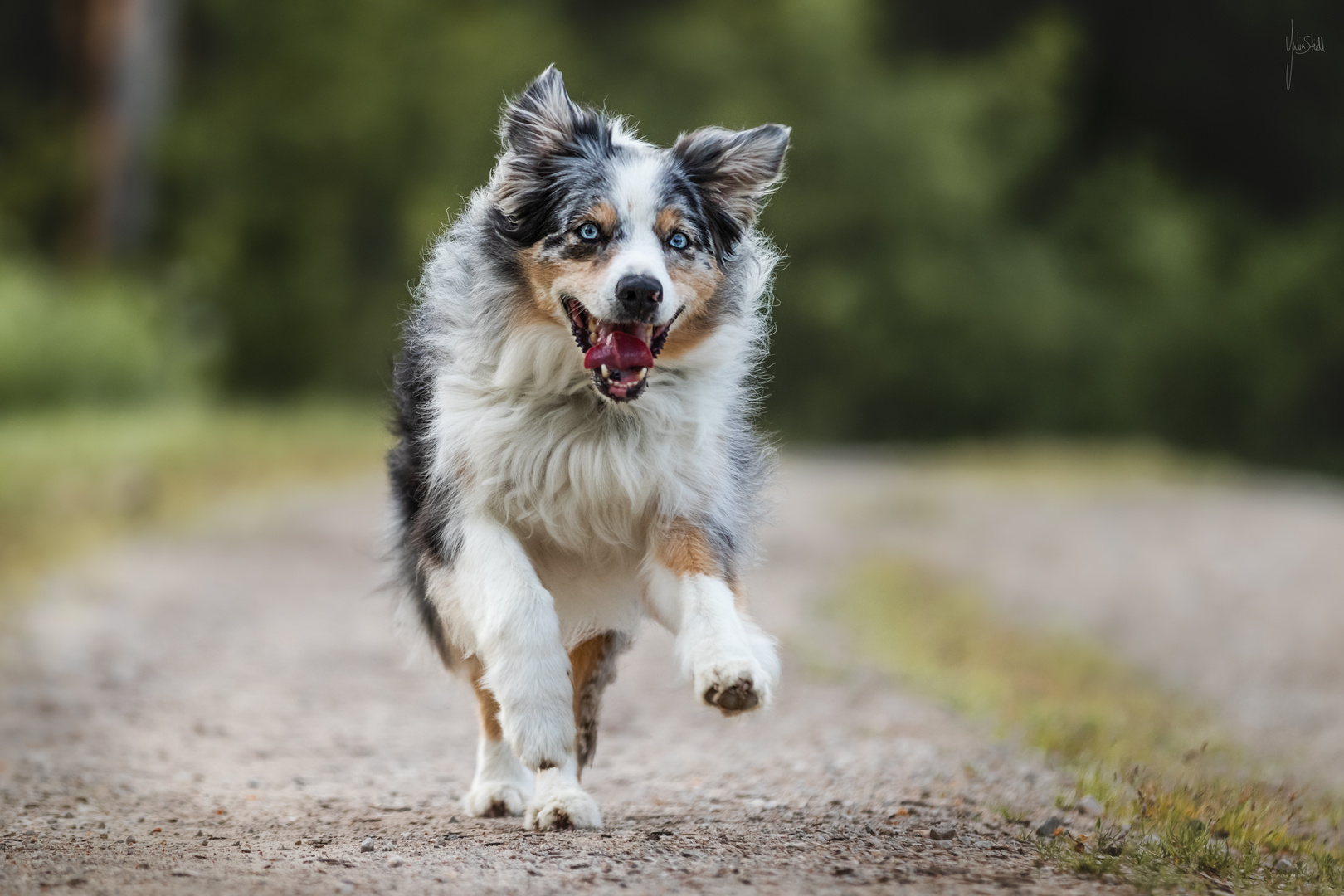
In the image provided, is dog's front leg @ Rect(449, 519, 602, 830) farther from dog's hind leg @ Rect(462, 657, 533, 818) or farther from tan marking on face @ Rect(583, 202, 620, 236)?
tan marking on face @ Rect(583, 202, 620, 236)

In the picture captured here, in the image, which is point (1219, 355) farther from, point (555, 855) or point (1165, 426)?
point (555, 855)

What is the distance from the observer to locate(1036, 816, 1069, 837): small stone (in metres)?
4.02

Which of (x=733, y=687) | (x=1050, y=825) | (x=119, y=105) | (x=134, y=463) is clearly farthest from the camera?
(x=119, y=105)

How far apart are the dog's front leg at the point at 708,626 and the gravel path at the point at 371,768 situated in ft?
1.36

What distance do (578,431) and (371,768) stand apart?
72.8 inches

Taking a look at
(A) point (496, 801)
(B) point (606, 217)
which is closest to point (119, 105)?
(B) point (606, 217)

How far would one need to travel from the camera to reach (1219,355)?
25641mm

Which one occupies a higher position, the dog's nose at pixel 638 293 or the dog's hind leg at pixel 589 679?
the dog's nose at pixel 638 293

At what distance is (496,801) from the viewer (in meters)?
4.59

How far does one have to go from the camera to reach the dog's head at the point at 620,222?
4133 mm

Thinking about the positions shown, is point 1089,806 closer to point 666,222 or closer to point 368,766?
point 666,222

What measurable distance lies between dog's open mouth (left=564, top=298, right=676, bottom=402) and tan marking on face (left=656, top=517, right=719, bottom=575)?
1.43ft

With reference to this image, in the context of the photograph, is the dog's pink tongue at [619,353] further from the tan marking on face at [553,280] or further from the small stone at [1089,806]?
the small stone at [1089,806]

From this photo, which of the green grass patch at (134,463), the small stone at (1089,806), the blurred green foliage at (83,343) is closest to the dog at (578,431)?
the small stone at (1089,806)
